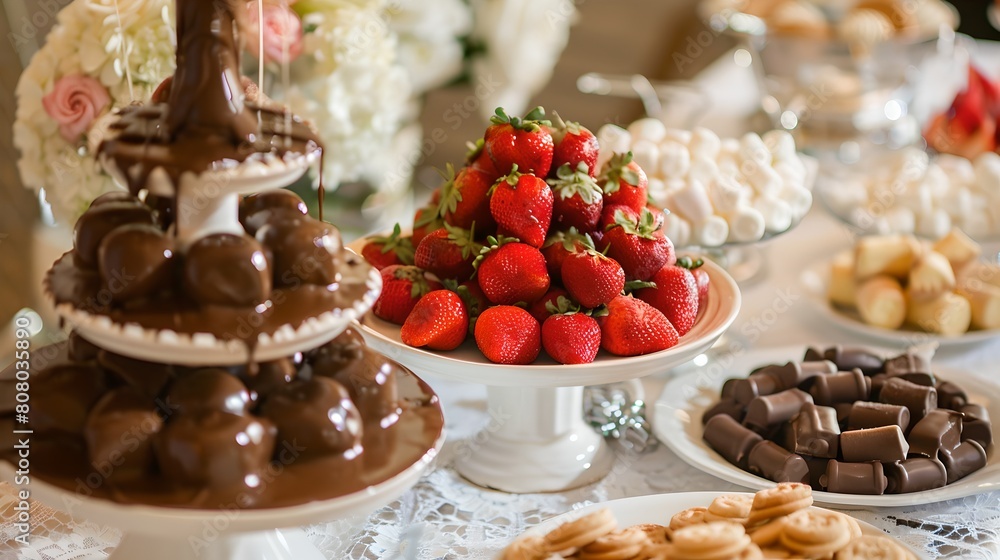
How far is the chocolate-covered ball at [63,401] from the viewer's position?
0.75m

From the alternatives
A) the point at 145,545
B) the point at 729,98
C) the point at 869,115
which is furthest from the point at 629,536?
the point at 729,98

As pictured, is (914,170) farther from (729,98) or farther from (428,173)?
(428,173)

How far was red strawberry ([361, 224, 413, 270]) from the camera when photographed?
1.20m

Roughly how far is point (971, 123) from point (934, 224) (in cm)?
56

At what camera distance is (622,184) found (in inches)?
44.7

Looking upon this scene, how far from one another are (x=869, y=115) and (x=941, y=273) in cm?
94

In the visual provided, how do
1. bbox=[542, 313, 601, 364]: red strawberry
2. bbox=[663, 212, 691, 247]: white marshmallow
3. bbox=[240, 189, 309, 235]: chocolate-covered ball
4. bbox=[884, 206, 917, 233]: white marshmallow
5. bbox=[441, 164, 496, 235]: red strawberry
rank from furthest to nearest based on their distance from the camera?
bbox=[884, 206, 917, 233]: white marshmallow, bbox=[663, 212, 691, 247]: white marshmallow, bbox=[441, 164, 496, 235]: red strawberry, bbox=[542, 313, 601, 364]: red strawberry, bbox=[240, 189, 309, 235]: chocolate-covered ball

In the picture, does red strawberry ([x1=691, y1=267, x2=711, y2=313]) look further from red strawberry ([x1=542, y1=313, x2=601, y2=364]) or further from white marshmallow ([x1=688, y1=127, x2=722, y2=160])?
white marshmallow ([x1=688, y1=127, x2=722, y2=160])

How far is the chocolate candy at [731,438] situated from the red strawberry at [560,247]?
0.28m

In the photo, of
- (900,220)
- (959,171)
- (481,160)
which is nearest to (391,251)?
(481,160)

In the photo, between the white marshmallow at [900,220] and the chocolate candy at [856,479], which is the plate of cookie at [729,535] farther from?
the white marshmallow at [900,220]

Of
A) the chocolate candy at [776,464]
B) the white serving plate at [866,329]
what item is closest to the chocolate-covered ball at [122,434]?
the chocolate candy at [776,464]

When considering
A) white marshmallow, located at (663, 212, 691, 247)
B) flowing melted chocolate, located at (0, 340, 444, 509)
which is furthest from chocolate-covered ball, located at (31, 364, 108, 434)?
white marshmallow, located at (663, 212, 691, 247)

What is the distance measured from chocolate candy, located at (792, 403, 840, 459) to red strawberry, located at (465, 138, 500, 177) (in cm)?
46
